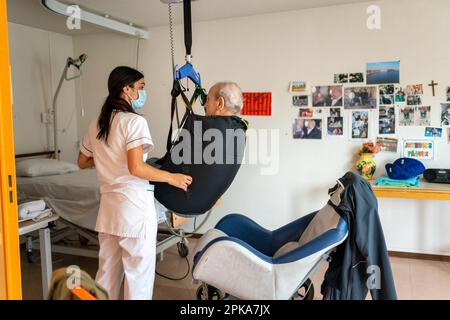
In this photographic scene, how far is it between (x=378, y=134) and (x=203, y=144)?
228cm

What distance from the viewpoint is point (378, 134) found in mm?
3594

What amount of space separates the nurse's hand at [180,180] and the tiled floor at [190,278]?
126 cm

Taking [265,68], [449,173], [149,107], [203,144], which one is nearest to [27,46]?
[149,107]

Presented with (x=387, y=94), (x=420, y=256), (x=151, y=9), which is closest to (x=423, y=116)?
(x=387, y=94)

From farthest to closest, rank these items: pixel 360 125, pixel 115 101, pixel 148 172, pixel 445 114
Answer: pixel 360 125 → pixel 445 114 → pixel 115 101 → pixel 148 172

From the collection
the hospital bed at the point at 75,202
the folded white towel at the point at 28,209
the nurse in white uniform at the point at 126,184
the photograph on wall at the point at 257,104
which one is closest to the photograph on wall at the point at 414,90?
the photograph on wall at the point at 257,104

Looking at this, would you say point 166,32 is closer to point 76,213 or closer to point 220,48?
point 220,48

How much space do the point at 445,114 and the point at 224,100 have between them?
2.36 metres

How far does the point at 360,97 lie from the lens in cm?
361

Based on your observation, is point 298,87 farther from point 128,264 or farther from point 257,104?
point 128,264

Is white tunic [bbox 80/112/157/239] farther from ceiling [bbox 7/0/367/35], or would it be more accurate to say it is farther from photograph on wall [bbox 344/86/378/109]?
photograph on wall [bbox 344/86/378/109]

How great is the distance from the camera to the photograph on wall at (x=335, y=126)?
3696 millimetres

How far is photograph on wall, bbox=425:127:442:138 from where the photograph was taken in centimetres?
342

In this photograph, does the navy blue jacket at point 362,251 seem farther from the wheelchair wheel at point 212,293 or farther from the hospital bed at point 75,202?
the hospital bed at point 75,202
